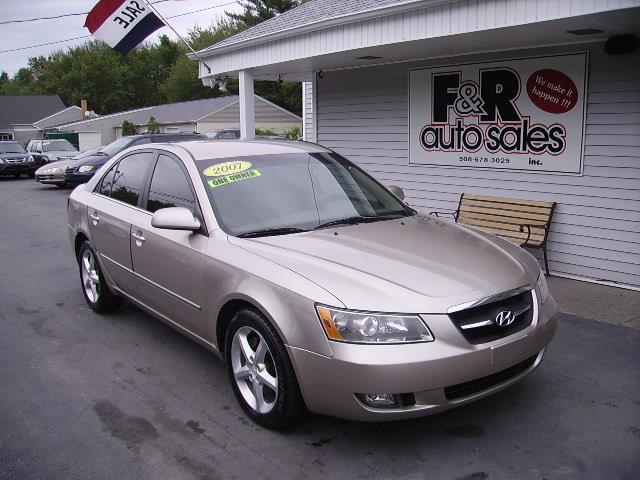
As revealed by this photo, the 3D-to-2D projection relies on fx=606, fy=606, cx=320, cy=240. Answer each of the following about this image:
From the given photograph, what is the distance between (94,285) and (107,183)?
0.98 metres

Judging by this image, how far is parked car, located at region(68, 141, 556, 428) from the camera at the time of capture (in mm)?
3010

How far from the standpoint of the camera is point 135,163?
517 cm

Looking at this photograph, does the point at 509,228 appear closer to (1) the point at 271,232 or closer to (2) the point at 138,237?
(1) the point at 271,232

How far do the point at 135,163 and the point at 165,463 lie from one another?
→ 278 cm

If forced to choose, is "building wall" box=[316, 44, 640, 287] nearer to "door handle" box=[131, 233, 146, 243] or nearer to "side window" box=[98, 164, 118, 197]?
"side window" box=[98, 164, 118, 197]

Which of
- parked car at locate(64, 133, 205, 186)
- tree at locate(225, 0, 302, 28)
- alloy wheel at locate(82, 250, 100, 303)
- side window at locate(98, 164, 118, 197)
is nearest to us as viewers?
side window at locate(98, 164, 118, 197)

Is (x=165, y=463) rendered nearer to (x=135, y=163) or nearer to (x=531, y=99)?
(x=135, y=163)

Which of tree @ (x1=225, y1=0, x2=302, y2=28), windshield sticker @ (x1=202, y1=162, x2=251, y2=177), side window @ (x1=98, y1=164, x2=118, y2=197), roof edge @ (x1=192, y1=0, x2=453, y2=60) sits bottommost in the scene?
side window @ (x1=98, y1=164, x2=118, y2=197)

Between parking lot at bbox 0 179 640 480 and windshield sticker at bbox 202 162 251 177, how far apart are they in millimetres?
1420

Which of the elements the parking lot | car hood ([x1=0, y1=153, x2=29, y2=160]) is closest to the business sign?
the parking lot

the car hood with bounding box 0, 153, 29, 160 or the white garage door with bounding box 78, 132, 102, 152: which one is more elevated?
the white garage door with bounding box 78, 132, 102, 152

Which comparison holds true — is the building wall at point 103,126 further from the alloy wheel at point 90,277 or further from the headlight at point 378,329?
the headlight at point 378,329

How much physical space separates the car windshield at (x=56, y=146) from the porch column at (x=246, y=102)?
16264 mm

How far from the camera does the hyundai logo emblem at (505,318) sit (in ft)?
10.5
